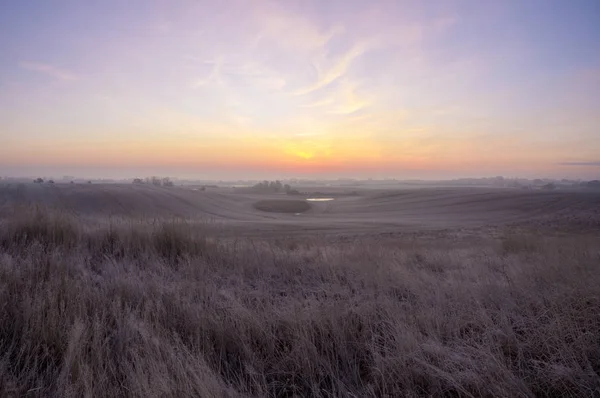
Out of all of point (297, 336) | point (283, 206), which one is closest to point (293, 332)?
point (297, 336)

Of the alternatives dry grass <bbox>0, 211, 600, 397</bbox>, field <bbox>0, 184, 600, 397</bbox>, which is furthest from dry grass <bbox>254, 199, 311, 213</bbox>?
dry grass <bbox>0, 211, 600, 397</bbox>

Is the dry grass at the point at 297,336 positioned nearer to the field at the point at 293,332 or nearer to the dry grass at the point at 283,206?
the field at the point at 293,332

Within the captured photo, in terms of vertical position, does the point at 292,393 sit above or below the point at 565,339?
below

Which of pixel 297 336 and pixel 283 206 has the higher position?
pixel 297 336

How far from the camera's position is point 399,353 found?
118 inches

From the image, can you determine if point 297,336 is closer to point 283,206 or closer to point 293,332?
point 293,332

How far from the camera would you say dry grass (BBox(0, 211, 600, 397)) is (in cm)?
266

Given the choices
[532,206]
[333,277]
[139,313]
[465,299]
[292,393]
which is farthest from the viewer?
[532,206]

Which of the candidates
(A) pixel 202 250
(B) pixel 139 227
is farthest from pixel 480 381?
(B) pixel 139 227

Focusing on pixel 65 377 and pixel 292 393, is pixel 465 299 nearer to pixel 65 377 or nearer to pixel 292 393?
pixel 292 393

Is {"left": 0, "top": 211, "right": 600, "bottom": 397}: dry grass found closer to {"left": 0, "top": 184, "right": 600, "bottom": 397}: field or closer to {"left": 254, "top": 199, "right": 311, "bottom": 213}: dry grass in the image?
{"left": 0, "top": 184, "right": 600, "bottom": 397}: field

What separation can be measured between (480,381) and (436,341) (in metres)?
0.59

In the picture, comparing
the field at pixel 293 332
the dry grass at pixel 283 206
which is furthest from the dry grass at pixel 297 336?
the dry grass at pixel 283 206

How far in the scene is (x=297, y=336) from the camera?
10.9ft
